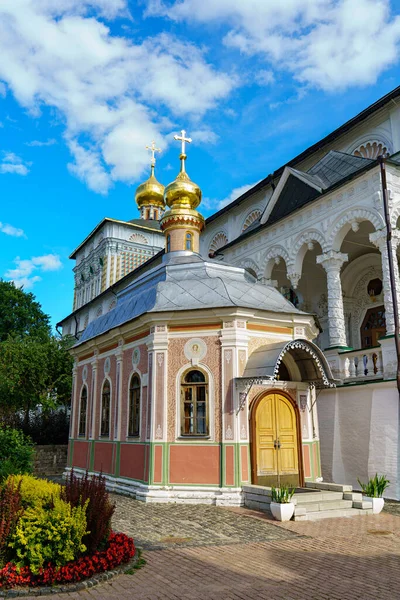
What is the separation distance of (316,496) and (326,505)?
305 millimetres

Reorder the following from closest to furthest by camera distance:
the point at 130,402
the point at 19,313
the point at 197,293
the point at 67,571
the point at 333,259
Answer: the point at 67,571 → the point at 197,293 → the point at 130,402 → the point at 333,259 → the point at 19,313

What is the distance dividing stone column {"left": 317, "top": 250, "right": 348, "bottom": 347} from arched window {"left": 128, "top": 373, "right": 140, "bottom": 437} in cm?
529

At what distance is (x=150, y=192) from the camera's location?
40.0 metres

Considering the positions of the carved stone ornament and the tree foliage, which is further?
the tree foliage

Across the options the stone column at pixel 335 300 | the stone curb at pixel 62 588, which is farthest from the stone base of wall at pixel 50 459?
the stone curb at pixel 62 588

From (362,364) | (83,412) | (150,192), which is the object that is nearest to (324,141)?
(362,364)

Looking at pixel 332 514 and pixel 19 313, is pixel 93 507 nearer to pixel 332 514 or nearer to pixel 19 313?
pixel 332 514

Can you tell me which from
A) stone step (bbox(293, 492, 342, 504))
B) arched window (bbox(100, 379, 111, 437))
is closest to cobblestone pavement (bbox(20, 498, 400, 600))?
stone step (bbox(293, 492, 342, 504))

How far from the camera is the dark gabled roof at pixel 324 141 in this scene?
1579 cm

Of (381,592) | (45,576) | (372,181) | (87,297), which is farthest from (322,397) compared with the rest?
(87,297)

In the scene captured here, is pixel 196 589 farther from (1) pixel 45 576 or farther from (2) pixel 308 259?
(2) pixel 308 259

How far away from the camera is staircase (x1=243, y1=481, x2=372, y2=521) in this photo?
923cm

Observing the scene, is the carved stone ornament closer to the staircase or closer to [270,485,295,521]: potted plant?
the staircase

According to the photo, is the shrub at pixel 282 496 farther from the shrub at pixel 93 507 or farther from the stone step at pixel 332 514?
the shrub at pixel 93 507
